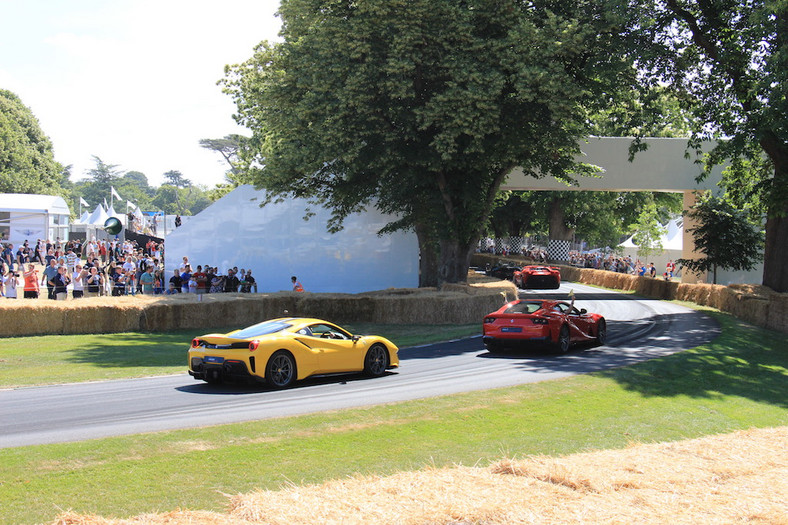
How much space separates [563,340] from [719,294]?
55.5 feet

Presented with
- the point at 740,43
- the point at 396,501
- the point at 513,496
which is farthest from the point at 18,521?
the point at 740,43

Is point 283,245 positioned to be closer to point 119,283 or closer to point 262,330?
point 119,283

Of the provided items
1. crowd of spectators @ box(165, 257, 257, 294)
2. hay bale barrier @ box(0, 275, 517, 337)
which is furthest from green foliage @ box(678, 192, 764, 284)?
crowd of spectators @ box(165, 257, 257, 294)

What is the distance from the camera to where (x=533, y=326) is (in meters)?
17.7

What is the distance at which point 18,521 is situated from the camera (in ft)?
19.3

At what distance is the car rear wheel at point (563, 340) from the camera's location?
59.0ft

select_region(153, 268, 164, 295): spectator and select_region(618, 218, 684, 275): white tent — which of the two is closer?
select_region(153, 268, 164, 295): spectator

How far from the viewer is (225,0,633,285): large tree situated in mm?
24531

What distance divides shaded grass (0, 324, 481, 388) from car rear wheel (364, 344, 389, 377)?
3.95 meters

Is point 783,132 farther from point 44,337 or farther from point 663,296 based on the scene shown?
point 44,337

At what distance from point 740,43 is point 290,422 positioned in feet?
79.1

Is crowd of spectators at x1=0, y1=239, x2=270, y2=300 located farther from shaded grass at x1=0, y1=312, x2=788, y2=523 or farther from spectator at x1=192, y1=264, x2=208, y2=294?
shaded grass at x1=0, y1=312, x2=788, y2=523

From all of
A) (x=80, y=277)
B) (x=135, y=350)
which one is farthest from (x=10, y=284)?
(x=135, y=350)

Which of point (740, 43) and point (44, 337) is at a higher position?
point (740, 43)
